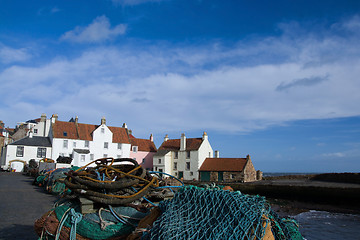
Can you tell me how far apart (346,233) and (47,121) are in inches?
1996

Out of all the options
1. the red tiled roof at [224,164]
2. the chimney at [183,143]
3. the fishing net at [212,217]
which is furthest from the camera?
the chimney at [183,143]

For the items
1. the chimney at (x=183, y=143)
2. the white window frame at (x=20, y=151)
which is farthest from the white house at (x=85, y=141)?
the chimney at (x=183, y=143)

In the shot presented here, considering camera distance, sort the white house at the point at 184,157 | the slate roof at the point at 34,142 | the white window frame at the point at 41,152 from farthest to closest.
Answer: the white house at the point at 184,157
the white window frame at the point at 41,152
the slate roof at the point at 34,142

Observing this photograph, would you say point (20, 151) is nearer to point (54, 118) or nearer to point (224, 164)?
point (54, 118)

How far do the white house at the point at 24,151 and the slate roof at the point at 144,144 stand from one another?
662 inches

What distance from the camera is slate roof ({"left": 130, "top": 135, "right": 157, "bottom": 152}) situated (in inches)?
2331

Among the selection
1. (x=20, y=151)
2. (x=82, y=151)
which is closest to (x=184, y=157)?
(x=82, y=151)

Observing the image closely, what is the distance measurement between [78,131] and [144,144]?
47.8 ft

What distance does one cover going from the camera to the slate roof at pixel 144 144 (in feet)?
194

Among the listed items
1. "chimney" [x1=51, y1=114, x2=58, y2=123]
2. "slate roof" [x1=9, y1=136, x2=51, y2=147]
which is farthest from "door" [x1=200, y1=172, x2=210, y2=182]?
"chimney" [x1=51, y1=114, x2=58, y2=123]

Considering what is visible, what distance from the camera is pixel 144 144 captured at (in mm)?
60844

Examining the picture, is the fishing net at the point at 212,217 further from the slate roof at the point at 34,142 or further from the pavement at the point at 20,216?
the slate roof at the point at 34,142

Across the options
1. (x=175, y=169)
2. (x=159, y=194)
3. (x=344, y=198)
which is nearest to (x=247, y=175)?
(x=175, y=169)

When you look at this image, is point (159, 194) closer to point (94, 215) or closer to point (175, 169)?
point (94, 215)
